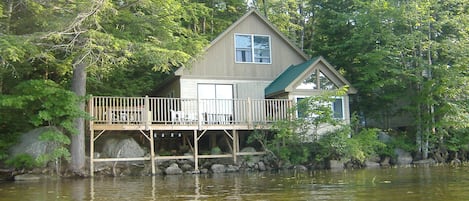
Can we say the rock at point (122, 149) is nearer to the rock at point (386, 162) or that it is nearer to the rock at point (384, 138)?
the rock at point (386, 162)

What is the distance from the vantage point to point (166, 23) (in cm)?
1917

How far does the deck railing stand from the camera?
55.9ft

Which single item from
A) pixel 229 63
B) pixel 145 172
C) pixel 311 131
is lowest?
pixel 145 172

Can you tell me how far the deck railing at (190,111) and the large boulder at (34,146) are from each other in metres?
1.67

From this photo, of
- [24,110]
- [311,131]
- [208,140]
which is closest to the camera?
[24,110]

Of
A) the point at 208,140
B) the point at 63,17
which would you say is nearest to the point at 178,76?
the point at 208,140

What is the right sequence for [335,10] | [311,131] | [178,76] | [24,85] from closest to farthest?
[24,85], [311,131], [178,76], [335,10]

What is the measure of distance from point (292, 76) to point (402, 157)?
6.05 meters

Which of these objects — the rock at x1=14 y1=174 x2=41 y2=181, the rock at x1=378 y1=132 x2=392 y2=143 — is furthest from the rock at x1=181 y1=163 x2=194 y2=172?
the rock at x1=378 y1=132 x2=392 y2=143

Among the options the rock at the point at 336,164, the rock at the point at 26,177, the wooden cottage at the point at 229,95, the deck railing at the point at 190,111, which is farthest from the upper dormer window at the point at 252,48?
the rock at the point at 26,177

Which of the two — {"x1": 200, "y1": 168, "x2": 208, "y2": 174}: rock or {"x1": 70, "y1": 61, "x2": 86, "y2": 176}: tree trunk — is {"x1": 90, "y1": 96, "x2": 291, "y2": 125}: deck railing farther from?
{"x1": 200, "y1": 168, "x2": 208, "y2": 174}: rock

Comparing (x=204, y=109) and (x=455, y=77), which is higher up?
(x=455, y=77)

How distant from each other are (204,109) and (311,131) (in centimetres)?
439

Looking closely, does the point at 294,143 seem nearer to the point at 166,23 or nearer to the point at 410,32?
the point at 166,23
